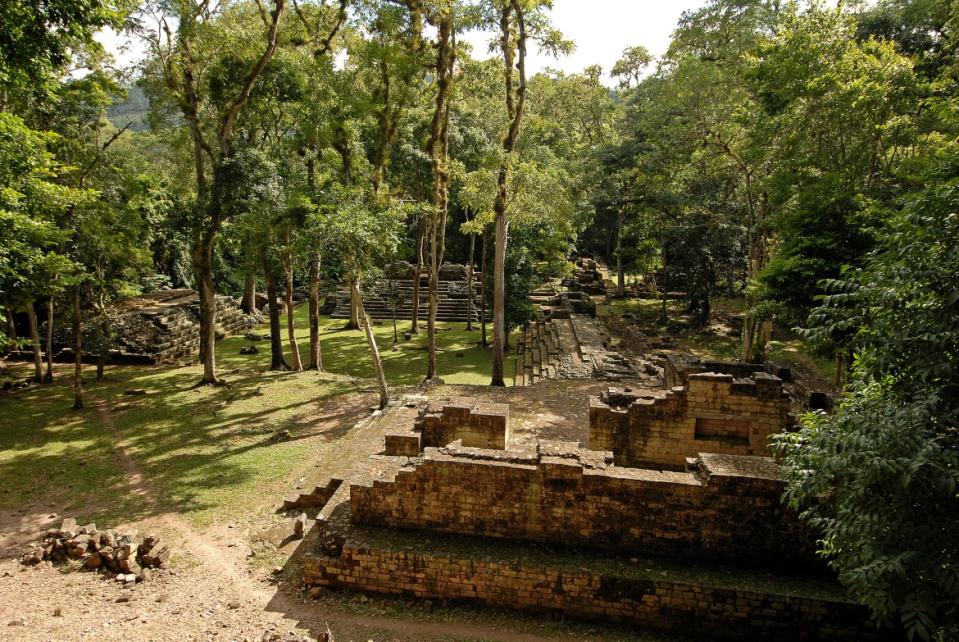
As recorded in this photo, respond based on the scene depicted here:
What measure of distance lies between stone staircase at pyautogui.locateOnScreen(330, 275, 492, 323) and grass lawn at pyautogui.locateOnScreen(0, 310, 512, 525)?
37.9 ft

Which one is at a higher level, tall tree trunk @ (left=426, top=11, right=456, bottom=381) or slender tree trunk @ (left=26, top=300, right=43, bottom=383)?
tall tree trunk @ (left=426, top=11, right=456, bottom=381)

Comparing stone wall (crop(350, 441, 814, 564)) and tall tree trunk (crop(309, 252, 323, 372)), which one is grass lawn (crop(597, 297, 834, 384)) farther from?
tall tree trunk (crop(309, 252, 323, 372))

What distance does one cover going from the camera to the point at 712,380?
29.7 feet

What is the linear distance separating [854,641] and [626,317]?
2399 cm

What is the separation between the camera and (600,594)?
5.87m

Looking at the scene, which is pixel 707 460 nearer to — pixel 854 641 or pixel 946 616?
pixel 854 641

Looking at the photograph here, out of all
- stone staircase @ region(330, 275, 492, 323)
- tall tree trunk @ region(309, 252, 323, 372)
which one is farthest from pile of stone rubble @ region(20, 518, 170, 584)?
stone staircase @ region(330, 275, 492, 323)

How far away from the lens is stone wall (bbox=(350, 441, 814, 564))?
19.6 feet

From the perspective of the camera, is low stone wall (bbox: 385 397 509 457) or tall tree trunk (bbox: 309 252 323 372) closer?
low stone wall (bbox: 385 397 509 457)

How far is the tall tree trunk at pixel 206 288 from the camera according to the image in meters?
15.0

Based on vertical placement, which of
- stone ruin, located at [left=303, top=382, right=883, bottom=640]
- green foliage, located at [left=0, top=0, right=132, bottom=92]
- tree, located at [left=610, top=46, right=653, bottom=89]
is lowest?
stone ruin, located at [left=303, top=382, right=883, bottom=640]

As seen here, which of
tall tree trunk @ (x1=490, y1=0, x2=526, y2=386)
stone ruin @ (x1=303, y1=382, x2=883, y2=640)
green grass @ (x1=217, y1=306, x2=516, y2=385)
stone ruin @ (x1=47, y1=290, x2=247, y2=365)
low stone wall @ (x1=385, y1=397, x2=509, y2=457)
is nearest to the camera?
stone ruin @ (x1=303, y1=382, x2=883, y2=640)

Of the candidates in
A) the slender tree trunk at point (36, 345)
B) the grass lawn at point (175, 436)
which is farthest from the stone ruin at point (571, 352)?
the slender tree trunk at point (36, 345)

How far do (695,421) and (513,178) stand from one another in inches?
337
